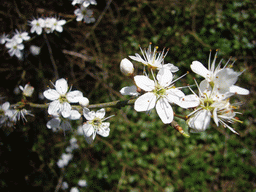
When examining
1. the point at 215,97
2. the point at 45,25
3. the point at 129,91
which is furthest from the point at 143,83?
the point at 45,25

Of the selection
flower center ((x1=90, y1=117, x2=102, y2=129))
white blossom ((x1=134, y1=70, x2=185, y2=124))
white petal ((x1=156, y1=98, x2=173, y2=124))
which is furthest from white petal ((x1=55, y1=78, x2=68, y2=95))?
white petal ((x1=156, y1=98, x2=173, y2=124))

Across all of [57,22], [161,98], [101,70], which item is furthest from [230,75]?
[101,70]

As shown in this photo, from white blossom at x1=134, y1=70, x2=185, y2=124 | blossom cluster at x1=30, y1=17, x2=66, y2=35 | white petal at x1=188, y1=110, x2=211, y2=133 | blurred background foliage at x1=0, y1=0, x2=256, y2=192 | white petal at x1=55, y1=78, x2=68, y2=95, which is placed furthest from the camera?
blurred background foliage at x1=0, y1=0, x2=256, y2=192

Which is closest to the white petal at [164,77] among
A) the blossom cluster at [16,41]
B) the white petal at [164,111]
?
the white petal at [164,111]

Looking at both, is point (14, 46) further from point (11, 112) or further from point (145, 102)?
point (145, 102)

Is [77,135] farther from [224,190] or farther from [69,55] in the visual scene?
[224,190]

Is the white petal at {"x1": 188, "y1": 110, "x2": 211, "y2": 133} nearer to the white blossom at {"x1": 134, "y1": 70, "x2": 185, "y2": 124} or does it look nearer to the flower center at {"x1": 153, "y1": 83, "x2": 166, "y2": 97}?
the white blossom at {"x1": 134, "y1": 70, "x2": 185, "y2": 124}
